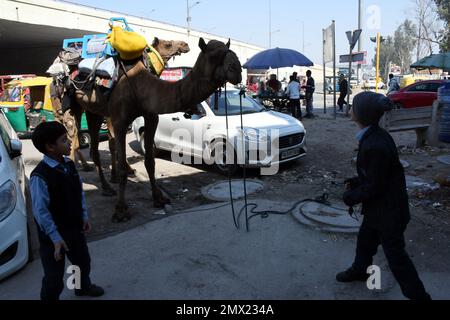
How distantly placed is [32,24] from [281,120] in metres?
A: 21.1

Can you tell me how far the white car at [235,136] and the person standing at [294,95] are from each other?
298 inches

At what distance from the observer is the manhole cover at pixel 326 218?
16.2 ft

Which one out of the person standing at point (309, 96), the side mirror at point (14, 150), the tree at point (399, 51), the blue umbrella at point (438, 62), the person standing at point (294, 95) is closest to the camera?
the side mirror at point (14, 150)

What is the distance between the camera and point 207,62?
415 cm

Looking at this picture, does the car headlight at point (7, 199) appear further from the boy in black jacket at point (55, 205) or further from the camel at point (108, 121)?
the camel at point (108, 121)

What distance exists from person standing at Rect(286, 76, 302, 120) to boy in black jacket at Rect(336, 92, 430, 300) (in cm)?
1347

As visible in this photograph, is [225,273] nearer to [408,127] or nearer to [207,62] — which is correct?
[207,62]

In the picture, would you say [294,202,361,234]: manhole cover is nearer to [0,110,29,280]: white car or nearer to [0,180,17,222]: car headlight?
[0,110,29,280]: white car

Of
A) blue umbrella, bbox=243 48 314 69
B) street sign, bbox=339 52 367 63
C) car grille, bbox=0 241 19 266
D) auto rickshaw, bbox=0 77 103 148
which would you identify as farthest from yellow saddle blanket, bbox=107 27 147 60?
street sign, bbox=339 52 367 63

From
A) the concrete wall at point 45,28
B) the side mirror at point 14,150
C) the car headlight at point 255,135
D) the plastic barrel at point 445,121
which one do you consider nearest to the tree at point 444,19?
the concrete wall at point 45,28

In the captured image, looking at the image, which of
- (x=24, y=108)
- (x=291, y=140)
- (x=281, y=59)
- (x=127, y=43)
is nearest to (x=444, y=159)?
(x=291, y=140)

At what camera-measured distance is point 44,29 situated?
25781 millimetres

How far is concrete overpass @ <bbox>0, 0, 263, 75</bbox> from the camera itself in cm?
2286
